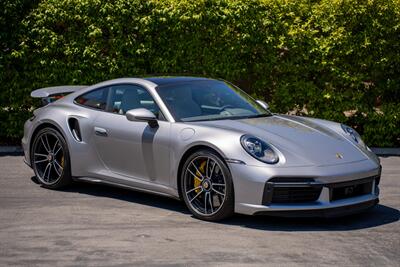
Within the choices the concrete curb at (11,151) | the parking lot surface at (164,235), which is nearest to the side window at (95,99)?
the parking lot surface at (164,235)

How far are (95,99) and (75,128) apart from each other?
0.38m

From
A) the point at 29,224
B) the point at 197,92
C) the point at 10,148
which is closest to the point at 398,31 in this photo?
the point at 197,92

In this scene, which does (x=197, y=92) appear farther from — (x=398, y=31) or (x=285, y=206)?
(x=398, y=31)

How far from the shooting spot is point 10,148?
40.9 ft

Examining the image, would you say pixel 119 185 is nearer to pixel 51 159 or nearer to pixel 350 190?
pixel 51 159

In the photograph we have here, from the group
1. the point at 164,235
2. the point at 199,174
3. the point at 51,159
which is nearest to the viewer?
the point at 164,235

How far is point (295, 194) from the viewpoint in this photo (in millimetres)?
7441

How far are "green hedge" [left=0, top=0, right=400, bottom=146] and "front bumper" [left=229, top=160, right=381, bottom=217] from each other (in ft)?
17.9

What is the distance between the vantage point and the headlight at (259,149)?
748cm

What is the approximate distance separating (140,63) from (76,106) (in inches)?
143

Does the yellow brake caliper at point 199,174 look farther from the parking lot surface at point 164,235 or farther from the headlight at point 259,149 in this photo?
the headlight at point 259,149

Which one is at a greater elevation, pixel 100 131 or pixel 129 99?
pixel 129 99

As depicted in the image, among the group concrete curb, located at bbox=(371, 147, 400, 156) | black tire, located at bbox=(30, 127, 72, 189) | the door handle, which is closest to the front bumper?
the door handle

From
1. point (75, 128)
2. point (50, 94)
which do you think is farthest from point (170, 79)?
point (50, 94)
